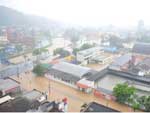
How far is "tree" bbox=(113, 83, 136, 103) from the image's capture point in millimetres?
8184

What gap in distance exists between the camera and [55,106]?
A: 738cm

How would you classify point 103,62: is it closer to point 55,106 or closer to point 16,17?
point 55,106

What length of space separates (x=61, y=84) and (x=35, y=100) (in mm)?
3035

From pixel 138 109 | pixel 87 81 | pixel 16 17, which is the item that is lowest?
pixel 138 109

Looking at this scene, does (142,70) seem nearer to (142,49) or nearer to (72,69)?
(72,69)

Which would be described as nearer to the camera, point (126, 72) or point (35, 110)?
point (35, 110)

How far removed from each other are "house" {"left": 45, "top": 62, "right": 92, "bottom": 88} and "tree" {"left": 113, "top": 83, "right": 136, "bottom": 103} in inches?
108

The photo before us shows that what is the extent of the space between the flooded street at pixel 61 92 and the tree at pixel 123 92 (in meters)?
0.35

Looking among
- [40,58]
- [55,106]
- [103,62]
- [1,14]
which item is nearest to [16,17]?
[1,14]

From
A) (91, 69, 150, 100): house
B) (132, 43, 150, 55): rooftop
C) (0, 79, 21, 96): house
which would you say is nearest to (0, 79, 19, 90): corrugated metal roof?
(0, 79, 21, 96): house

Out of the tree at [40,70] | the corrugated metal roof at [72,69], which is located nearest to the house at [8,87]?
the tree at [40,70]

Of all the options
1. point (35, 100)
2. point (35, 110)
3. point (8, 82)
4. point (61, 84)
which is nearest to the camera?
point (35, 110)

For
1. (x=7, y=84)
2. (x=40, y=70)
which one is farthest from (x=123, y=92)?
(x=7, y=84)

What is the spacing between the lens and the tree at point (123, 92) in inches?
322
